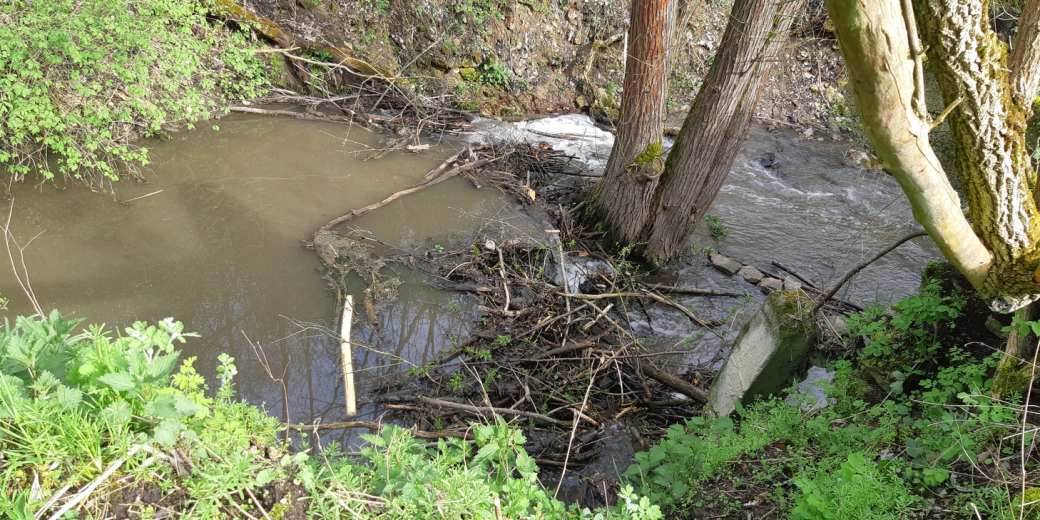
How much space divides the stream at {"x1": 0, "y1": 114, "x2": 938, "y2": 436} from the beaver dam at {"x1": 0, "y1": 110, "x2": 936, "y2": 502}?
2cm

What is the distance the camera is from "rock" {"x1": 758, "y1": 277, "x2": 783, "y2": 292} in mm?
6418

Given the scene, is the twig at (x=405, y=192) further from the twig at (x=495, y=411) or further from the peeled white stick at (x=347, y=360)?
the twig at (x=495, y=411)

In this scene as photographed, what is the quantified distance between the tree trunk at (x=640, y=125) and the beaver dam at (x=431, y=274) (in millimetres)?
471

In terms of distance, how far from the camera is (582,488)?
383 centimetres

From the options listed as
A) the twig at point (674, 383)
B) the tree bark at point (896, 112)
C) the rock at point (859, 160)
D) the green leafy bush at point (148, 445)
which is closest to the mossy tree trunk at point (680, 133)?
the twig at point (674, 383)

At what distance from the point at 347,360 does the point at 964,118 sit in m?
4.00

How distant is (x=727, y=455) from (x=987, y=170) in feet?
5.89

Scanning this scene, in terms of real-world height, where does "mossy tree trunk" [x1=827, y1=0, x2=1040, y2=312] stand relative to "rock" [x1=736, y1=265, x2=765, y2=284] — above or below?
above

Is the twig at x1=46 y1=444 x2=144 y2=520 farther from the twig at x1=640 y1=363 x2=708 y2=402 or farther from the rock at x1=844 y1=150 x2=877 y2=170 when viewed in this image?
the rock at x1=844 y1=150 x2=877 y2=170

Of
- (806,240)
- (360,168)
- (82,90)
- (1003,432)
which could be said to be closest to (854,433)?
(1003,432)

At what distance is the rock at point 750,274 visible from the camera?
21.5 feet

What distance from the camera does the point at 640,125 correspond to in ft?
21.3

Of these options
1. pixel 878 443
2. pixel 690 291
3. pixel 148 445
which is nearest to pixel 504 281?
pixel 690 291

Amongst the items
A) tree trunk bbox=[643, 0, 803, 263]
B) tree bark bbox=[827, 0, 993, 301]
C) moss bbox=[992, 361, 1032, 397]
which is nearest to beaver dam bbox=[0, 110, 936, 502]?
tree trunk bbox=[643, 0, 803, 263]
